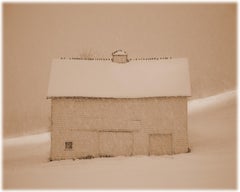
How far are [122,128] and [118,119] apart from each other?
759mm

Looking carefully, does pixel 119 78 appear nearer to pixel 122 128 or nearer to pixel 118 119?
pixel 118 119

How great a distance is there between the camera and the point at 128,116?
26.4 metres

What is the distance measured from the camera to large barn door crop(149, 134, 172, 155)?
26141 mm

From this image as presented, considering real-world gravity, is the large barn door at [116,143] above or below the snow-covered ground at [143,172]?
above

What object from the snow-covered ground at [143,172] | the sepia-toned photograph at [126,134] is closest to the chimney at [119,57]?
the sepia-toned photograph at [126,134]

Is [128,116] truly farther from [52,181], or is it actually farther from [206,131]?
[206,131]

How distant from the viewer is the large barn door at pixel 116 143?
26172 mm

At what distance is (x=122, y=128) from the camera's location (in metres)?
26.3

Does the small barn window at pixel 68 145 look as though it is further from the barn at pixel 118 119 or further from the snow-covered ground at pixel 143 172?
the snow-covered ground at pixel 143 172

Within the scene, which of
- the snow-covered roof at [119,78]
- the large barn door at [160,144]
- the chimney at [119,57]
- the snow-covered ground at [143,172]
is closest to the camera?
the snow-covered ground at [143,172]

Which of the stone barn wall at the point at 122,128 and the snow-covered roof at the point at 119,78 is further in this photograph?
the snow-covered roof at the point at 119,78

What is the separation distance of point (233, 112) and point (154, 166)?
24.9 metres

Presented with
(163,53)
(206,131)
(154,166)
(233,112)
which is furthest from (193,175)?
(163,53)

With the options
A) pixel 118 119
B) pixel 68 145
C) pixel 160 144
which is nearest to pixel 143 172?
pixel 160 144
